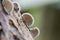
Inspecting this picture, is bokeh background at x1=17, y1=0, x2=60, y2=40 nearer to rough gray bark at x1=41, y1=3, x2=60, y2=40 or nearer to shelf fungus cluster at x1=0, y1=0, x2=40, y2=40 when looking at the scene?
rough gray bark at x1=41, y1=3, x2=60, y2=40

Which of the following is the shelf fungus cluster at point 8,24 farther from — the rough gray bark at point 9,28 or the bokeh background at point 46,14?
the bokeh background at point 46,14

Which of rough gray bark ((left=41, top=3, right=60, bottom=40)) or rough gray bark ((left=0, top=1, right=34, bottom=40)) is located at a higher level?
rough gray bark ((left=41, top=3, right=60, bottom=40))

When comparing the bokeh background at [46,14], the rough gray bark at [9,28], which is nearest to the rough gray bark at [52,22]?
the bokeh background at [46,14]

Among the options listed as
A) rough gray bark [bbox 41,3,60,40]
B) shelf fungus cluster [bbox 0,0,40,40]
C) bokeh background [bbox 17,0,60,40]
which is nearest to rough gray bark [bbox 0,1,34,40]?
shelf fungus cluster [bbox 0,0,40,40]

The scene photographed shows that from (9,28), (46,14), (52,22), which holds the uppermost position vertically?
(46,14)

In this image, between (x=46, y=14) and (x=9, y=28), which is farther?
(x=46, y=14)

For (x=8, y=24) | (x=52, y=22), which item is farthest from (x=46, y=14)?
(x=8, y=24)

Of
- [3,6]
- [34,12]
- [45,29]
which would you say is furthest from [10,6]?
[45,29]

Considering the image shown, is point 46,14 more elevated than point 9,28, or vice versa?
point 46,14

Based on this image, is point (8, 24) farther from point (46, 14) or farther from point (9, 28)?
point (46, 14)

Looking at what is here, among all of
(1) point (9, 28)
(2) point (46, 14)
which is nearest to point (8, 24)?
(1) point (9, 28)

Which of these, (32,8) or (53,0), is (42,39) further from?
(53,0)
